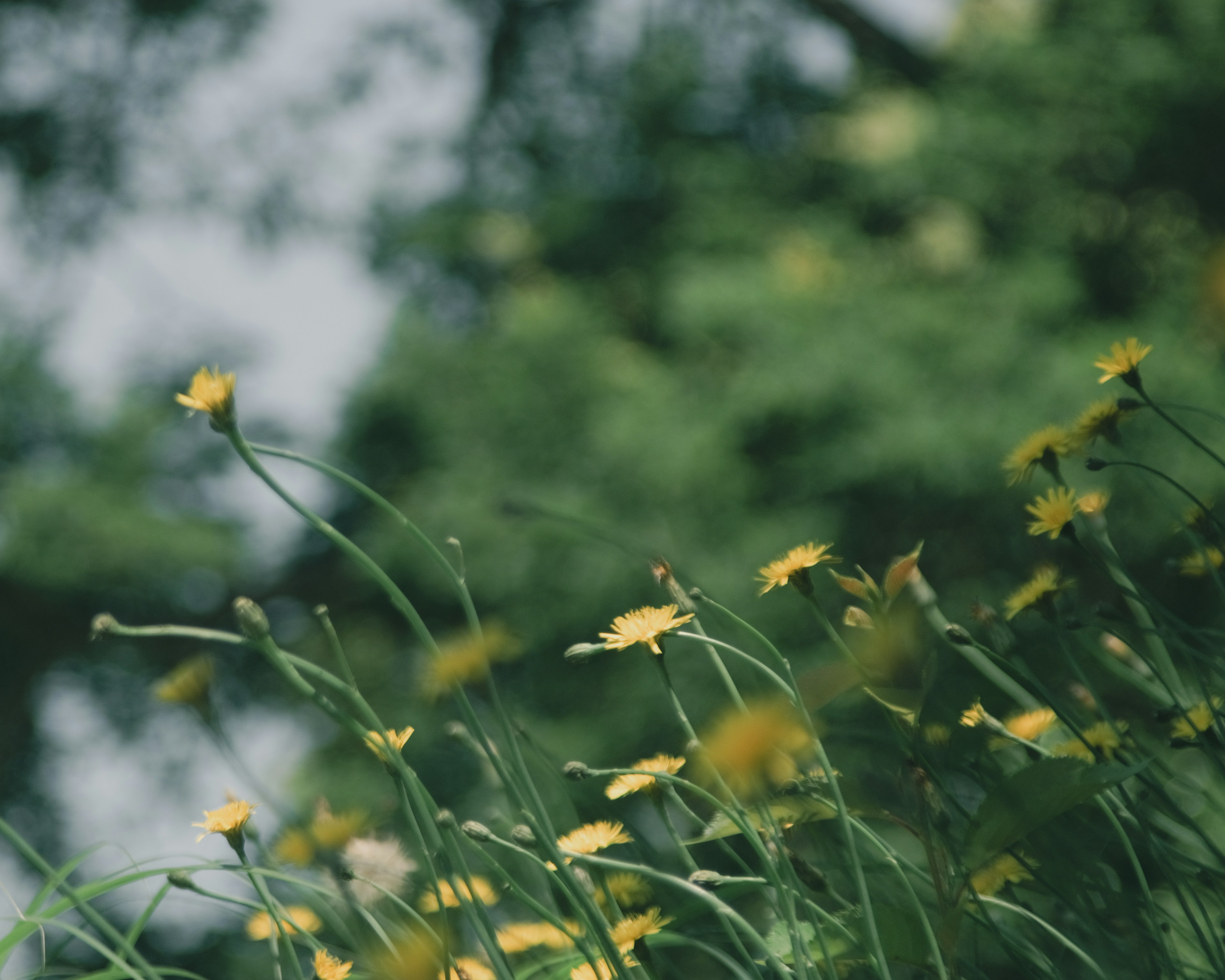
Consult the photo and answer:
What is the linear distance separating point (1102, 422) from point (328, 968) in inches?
16.1

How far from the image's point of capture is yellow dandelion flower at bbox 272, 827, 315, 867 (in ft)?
1.37

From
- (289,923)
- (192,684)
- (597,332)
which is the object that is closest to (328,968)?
(289,923)

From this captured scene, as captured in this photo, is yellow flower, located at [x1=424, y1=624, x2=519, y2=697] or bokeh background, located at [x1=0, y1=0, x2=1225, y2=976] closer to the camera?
yellow flower, located at [x1=424, y1=624, x2=519, y2=697]

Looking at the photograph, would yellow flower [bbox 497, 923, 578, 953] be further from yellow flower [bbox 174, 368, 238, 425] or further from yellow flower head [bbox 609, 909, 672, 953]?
yellow flower [bbox 174, 368, 238, 425]

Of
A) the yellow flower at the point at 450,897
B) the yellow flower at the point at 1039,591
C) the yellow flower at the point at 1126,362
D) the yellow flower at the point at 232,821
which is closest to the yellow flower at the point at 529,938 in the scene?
the yellow flower at the point at 450,897

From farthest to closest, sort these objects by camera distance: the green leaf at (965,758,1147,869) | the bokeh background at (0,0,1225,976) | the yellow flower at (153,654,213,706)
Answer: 1. the bokeh background at (0,0,1225,976)
2. the yellow flower at (153,654,213,706)
3. the green leaf at (965,758,1147,869)

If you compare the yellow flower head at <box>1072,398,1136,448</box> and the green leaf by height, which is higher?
the yellow flower head at <box>1072,398,1136,448</box>

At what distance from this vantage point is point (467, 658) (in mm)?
413

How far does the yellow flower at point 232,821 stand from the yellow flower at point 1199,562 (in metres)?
0.38

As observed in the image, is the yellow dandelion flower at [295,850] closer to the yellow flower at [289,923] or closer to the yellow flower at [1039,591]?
the yellow flower at [289,923]

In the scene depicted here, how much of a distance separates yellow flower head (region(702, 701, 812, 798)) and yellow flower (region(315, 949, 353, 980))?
0.15m

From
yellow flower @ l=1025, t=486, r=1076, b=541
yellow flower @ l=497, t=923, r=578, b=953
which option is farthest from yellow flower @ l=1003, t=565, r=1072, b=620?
yellow flower @ l=497, t=923, r=578, b=953

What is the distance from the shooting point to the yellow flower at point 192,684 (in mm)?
411

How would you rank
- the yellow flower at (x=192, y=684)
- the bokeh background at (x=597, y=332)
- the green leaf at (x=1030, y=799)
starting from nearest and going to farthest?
the green leaf at (x=1030, y=799), the yellow flower at (x=192, y=684), the bokeh background at (x=597, y=332)
